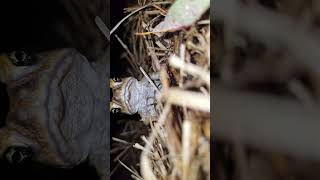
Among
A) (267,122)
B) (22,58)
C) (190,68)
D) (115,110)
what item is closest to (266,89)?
(267,122)

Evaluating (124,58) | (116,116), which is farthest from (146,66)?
(116,116)

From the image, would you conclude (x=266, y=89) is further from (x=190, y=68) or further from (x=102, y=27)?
(x=102, y=27)

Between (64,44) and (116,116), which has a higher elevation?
(64,44)

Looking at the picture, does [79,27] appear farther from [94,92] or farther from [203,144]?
[203,144]

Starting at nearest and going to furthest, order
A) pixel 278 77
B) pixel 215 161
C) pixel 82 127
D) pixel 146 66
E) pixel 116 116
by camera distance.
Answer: pixel 278 77 → pixel 215 161 → pixel 146 66 → pixel 116 116 → pixel 82 127

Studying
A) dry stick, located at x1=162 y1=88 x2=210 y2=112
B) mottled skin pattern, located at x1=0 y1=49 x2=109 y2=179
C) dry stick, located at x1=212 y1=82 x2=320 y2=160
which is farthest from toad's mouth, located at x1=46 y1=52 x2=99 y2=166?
dry stick, located at x1=212 y1=82 x2=320 y2=160

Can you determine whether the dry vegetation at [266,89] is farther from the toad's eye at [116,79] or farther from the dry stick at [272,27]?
the toad's eye at [116,79]
